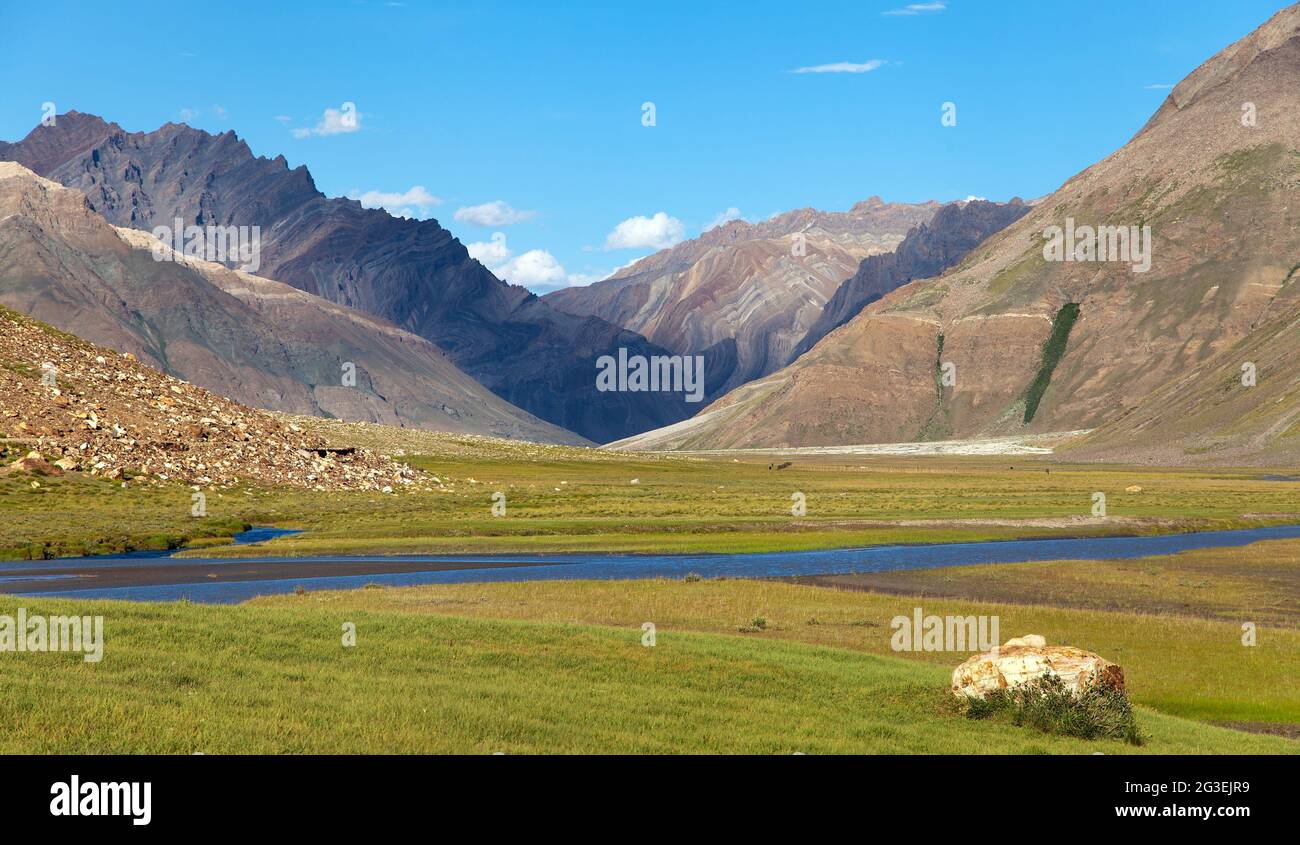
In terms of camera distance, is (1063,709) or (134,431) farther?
(134,431)

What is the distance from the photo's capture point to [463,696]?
76.4 feet

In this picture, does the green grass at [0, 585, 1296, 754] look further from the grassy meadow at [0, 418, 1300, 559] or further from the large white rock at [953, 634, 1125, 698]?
the grassy meadow at [0, 418, 1300, 559]

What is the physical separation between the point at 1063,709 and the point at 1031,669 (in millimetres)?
1191

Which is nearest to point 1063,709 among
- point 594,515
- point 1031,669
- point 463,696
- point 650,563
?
point 1031,669

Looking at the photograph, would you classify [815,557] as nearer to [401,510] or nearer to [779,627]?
[779,627]

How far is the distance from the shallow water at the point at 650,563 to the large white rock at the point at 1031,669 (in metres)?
30.8

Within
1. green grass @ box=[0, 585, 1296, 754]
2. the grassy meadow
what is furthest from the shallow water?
green grass @ box=[0, 585, 1296, 754]

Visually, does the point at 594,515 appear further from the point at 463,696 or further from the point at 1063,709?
the point at 1063,709

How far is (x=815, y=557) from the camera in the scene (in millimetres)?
70438

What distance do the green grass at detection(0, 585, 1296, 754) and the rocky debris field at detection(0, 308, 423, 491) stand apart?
2804 inches

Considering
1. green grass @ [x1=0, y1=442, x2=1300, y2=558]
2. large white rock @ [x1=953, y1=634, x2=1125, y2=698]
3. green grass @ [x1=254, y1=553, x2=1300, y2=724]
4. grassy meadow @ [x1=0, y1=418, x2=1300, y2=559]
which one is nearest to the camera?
large white rock @ [x1=953, y1=634, x2=1125, y2=698]

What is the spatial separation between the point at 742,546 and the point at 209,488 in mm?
47994

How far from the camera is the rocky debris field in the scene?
96.6 m
